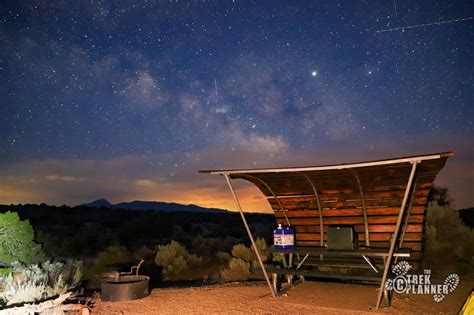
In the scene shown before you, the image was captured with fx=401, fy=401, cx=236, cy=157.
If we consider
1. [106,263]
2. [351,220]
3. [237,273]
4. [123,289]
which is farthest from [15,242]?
[351,220]

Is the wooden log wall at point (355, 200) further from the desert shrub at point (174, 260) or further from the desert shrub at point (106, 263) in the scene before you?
the desert shrub at point (106, 263)

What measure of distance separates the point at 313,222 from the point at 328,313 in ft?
9.04

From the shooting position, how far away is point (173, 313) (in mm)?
6250

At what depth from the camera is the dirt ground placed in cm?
617

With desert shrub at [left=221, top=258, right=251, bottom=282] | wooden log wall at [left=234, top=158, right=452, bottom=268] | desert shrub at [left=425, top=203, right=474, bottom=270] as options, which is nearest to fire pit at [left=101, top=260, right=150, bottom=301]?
wooden log wall at [left=234, top=158, right=452, bottom=268]

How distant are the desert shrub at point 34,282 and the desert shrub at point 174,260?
4.13 m

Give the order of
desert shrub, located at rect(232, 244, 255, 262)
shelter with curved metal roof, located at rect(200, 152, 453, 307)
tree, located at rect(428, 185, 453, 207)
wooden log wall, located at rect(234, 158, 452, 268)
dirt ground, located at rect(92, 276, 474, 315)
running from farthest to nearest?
tree, located at rect(428, 185, 453, 207)
desert shrub, located at rect(232, 244, 255, 262)
wooden log wall, located at rect(234, 158, 452, 268)
shelter with curved metal roof, located at rect(200, 152, 453, 307)
dirt ground, located at rect(92, 276, 474, 315)

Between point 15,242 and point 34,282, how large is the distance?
1.98 m

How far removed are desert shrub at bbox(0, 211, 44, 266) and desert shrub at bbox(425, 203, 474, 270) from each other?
9978mm

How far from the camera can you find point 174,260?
1359cm

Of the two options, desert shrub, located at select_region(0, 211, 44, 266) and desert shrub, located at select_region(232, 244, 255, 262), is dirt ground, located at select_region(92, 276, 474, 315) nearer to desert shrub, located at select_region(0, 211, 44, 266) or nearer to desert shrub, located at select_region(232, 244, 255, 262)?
desert shrub, located at select_region(0, 211, 44, 266)

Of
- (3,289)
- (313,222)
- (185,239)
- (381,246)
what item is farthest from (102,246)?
(381,246)

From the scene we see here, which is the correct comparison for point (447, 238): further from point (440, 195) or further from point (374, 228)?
point (440, 195)

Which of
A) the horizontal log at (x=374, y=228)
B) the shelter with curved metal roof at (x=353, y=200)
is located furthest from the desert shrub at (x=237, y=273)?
the horizontal log at (x=374, y=228)
